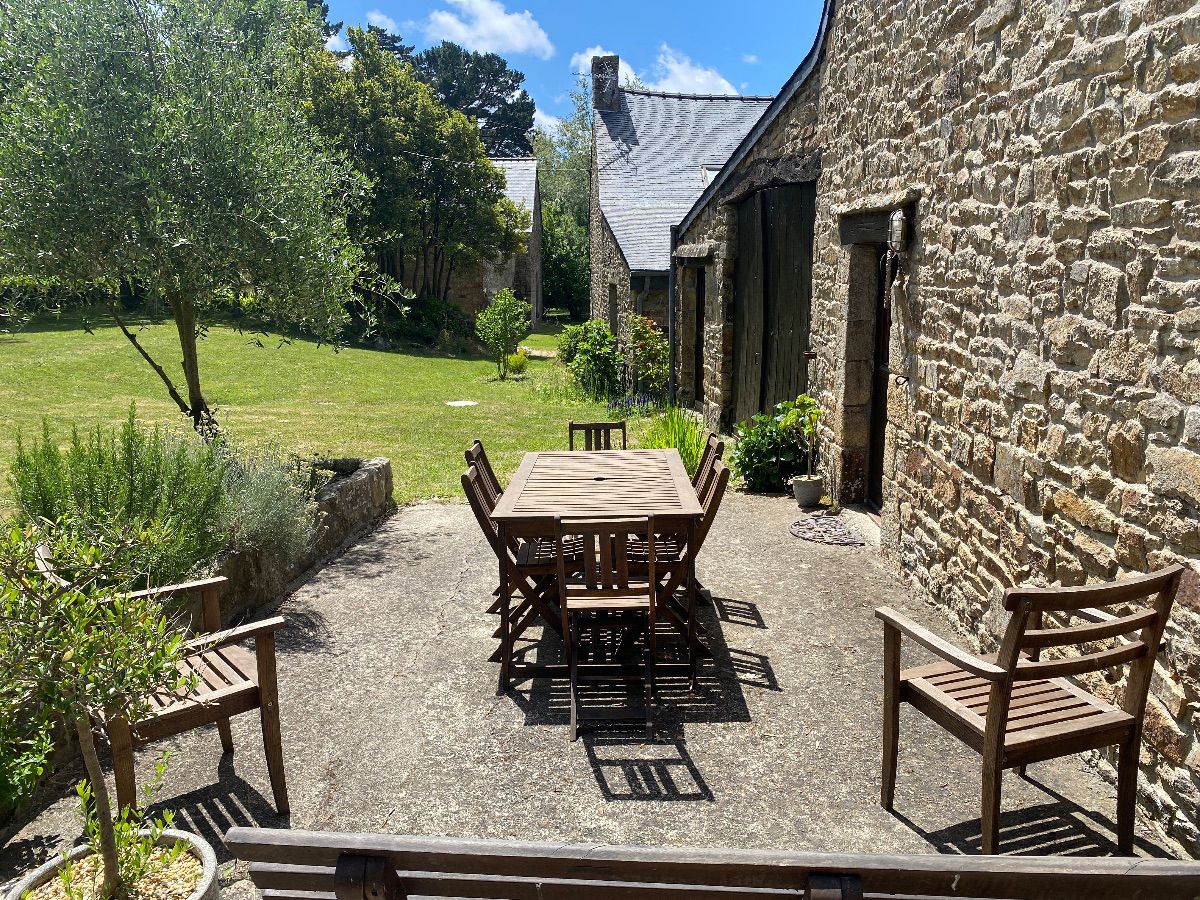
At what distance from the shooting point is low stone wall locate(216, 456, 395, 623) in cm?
515

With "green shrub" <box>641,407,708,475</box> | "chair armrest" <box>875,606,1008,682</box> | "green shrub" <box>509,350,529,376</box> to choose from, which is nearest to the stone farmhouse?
"chair armrest" <box>875,606,1008,682</box>

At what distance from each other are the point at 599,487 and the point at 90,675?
9.99ft

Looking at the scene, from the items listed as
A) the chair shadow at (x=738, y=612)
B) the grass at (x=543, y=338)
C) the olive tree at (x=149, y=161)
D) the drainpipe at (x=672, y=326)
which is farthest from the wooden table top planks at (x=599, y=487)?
the grass at (x=543, y=338)

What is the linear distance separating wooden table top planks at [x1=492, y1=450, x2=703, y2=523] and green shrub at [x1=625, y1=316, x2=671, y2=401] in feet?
26.1

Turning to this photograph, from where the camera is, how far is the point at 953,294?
5.02 metres

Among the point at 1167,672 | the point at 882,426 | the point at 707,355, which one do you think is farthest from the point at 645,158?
the point at 1167,672

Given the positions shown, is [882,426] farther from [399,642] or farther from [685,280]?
[685,280]

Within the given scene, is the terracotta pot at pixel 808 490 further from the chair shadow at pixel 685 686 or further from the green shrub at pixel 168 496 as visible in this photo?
the green shrub at pixel 168 496

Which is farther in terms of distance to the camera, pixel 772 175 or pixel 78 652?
pixel 772 175

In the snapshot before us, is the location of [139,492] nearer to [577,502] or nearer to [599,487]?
[577,502]

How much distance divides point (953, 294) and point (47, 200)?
222 inches

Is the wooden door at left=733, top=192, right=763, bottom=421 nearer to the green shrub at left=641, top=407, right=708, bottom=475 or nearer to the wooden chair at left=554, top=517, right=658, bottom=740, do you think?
the green shrub at left=641, top=407, right=708, bottom=475

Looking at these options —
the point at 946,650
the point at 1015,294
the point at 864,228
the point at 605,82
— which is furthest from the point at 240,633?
the point at 605,82

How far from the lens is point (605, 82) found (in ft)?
67.0
